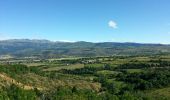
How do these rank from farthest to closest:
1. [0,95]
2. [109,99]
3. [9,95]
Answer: [109,99] → [9,95] → [0,95]

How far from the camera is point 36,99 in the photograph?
19262 cm

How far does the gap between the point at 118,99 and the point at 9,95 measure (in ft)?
209

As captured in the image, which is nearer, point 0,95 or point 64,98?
point 0,95

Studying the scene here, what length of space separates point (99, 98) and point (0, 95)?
57.6 metres

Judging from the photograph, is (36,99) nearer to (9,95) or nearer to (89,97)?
(9,95)

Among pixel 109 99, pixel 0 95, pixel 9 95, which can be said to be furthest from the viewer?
pixel 109 99

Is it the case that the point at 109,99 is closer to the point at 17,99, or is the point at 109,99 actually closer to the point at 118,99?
the point at 118,99

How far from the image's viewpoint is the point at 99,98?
195000mm

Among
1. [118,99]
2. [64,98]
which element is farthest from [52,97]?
[118,99]

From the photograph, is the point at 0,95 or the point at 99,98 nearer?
the point at 0,95

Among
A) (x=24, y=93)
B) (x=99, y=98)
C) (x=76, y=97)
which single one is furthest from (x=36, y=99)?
(x=99, y=98)

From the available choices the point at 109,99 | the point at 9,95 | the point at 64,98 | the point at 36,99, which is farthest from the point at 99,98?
the point at 9,95

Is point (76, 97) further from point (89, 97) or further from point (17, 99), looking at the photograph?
point (17, 99)

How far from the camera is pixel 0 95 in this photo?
171 meters
